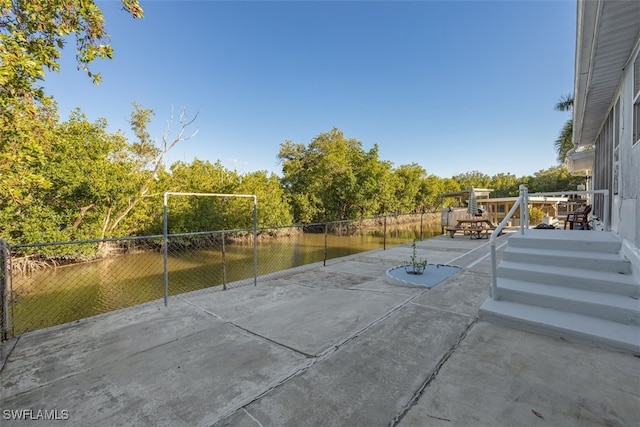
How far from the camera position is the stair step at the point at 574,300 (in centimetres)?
243

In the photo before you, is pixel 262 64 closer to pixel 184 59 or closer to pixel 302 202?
pixel 184 59

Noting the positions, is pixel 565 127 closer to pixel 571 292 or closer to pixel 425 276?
pixel 425 276

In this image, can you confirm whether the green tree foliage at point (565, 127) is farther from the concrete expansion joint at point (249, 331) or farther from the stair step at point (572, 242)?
the concrete expansion joint at point (249, 331)

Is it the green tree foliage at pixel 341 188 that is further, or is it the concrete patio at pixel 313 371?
the green tree foliage at pixel 341 188

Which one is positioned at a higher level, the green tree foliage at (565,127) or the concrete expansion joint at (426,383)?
the green tree foliage at (565,127)

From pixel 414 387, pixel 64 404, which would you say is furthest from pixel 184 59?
pixel 414 387

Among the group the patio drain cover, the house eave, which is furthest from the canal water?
the house eave

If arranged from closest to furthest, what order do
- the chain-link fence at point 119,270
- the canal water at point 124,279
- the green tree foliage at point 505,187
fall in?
the chain-link fence at point 119,270 → the canal water at point 124,279 → the green tree foliage at point 505,187

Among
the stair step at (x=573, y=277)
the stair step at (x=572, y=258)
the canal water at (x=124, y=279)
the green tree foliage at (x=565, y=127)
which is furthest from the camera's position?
the green tree foliage at (x=565, y=127)

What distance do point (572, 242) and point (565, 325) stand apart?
4.33 feet

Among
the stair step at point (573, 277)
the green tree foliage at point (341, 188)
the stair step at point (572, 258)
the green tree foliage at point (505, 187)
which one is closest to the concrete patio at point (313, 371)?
the stair step at point (573, 277)

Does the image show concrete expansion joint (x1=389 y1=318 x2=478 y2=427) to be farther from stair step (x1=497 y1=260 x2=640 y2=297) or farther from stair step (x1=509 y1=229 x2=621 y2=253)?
stair step (x1=509 y1=229 x2=621 y2=253)

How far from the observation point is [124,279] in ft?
28.2

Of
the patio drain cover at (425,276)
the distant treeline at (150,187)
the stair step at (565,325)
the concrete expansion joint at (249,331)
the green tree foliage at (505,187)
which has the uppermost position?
the green tree foliage at (505,187)
